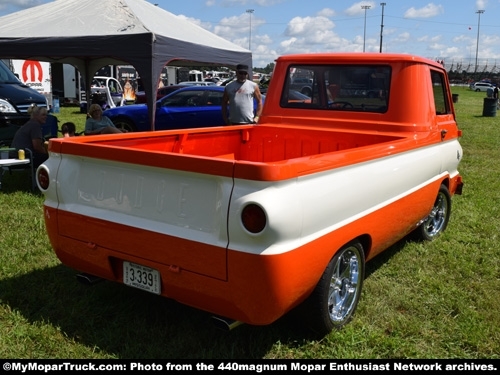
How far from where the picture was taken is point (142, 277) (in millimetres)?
2873

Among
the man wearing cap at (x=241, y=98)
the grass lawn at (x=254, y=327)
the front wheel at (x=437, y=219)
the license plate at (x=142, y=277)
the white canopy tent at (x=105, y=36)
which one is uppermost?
the white canopy tent at (x=105, y=36)

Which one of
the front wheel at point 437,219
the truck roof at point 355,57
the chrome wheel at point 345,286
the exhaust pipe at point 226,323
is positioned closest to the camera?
the exhaust pipe at point 226,323

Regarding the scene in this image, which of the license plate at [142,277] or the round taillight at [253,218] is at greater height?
Result: the round taillight at [253,218]

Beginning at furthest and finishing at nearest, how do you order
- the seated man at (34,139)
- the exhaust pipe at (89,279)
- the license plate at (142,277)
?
1. the seated man at (34,139)
2. the exhaust pipe at (89,279)
3. the license plate at (142,277)

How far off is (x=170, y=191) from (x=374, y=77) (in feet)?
8.40

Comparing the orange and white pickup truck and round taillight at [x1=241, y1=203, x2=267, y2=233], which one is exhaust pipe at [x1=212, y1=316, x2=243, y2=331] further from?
round taillight at [x1=241, y1=203, x2=267, y2=233]

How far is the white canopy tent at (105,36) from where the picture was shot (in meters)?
7.59

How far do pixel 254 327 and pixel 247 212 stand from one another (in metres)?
1.15

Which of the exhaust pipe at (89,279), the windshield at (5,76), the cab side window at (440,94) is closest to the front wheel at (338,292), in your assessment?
the exhaust pipe at (89,279)

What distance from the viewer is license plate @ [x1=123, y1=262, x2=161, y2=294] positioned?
2.81 metres

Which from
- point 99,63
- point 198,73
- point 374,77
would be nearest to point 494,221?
point 374,77

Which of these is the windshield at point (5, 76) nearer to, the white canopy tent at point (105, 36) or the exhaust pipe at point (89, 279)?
the white canopy tent at point (105, 36)

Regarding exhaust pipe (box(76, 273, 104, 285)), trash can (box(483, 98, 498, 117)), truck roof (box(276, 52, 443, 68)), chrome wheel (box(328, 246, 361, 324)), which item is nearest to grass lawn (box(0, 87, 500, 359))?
chrome wheel (box(328, 246, 361, 324))

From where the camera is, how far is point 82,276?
333 cm
